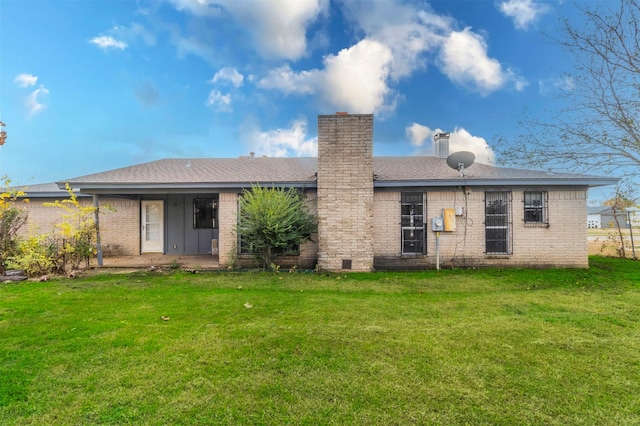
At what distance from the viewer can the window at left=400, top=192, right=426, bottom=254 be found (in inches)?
376

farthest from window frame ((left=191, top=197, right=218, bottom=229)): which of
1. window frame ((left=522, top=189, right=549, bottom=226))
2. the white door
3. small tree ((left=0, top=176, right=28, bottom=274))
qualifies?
window frame ((left=522, top=189, right=549, bottom=226))

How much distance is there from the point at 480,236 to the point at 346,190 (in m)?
4.48

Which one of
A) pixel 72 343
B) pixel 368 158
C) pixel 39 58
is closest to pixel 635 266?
pixel 368 158

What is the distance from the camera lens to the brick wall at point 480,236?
9305 millimetres

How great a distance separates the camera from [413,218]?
9.56 meters

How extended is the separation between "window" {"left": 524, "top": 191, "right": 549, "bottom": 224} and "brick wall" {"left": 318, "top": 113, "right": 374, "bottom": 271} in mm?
4977

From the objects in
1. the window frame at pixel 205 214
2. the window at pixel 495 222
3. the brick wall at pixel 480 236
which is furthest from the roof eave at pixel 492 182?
the window frame at pixel 205 214

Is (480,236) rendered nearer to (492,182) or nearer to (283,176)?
(492,182)

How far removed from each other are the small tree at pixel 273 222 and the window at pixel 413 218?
113 inches

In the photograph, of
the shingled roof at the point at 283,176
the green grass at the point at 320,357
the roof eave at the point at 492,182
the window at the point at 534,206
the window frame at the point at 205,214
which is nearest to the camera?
the green grass at the point at 320,357

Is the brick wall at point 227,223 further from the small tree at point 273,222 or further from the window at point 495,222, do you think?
the window at point 495,222

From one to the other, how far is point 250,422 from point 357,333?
2047mm

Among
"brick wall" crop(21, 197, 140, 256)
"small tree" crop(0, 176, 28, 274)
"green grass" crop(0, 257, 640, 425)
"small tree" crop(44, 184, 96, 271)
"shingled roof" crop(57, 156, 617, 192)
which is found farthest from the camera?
"brick wall" crop(21, 197, 140, 256)

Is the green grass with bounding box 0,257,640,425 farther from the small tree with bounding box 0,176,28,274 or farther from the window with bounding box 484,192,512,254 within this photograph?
the window with bounding box 484,192,512,254
